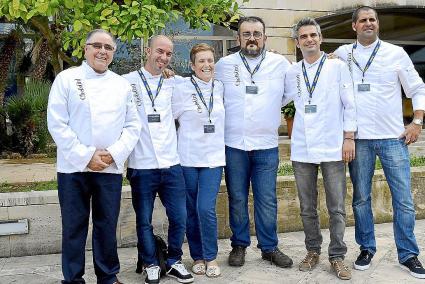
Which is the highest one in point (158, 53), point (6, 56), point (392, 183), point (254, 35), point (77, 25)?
point (6, 56)

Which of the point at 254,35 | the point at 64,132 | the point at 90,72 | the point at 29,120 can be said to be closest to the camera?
the point at 64,132

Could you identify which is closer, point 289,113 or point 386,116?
point 386,116

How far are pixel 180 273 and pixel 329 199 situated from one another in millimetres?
1408

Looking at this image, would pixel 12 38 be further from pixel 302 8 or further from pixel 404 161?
pixel 404 161

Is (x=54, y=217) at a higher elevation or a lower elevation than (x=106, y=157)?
lower

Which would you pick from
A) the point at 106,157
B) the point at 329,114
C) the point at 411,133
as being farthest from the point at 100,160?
the point at 411,133

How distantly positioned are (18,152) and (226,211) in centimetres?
561

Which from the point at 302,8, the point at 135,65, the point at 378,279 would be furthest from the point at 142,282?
the point at 302,8

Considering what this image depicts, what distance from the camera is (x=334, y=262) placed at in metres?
4.35

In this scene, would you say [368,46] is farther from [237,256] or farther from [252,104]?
[237,256]

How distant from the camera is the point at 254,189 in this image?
4.61m

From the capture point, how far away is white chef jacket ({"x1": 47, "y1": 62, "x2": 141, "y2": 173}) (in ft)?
12.0

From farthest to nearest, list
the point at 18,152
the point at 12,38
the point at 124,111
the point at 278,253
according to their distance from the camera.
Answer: the point at 12,38
the point at 18,152
the point at 278,253
the point at 124,111

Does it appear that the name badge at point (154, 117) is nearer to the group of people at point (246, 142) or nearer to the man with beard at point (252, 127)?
the group of people at point (246, 142)
